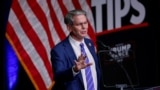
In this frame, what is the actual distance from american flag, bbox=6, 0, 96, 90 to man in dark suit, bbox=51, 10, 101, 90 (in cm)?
130

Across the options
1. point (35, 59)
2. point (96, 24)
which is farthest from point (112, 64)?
point (35, 59)

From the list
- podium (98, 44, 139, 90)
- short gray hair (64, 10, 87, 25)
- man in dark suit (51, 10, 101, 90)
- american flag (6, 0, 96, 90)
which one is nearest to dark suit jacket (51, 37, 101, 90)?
man in dark suit (51, 10, 101, 90)

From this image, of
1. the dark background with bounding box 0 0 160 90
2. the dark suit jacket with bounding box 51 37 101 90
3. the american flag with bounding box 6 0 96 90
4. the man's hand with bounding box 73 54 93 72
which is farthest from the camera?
the american flag with bounding box 6 0 96 90

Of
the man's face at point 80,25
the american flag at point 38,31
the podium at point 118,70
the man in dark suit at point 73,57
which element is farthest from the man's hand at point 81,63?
the american flag at point 38,31

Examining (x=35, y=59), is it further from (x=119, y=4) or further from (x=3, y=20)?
(x=119, y=4)

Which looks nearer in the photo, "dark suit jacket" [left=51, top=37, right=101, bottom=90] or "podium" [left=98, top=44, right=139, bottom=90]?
"dark suit jacket" [left=51, top=37, right=101, bottom=90]

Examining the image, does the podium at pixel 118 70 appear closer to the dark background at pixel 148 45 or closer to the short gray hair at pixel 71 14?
the dark background at pixel 148 45

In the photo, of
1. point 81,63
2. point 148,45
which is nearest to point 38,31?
point 148,45

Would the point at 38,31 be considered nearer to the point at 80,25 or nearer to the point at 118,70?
the point at 118,70

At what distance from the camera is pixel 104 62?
11.4ft

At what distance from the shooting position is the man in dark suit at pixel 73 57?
217 centimetres

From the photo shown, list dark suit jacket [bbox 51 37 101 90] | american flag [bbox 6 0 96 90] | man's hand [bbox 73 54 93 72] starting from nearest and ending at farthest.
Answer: man's hand [bbox 73 54 93 72] → dark suit jacket [bbox 51 37 101 90] → american flag [bbox 6 0 96 90]

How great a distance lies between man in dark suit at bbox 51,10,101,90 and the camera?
2166 mm

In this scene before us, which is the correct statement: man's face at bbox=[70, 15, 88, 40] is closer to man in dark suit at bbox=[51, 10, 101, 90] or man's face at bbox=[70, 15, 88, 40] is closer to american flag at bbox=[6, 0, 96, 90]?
man in dark suit at bbox=[51, 10, 101, 90]
